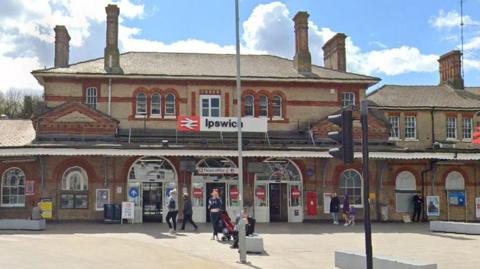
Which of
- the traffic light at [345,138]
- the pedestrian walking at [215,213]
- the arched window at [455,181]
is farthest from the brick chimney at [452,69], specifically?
the traffic light at [345,138]

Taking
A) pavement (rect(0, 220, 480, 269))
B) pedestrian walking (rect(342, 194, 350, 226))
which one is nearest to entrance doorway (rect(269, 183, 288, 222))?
pedestrian walking (rect(342, 194, 350, 226))

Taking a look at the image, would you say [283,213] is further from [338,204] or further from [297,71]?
[297,71]

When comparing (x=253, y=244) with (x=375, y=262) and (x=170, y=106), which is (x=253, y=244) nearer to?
(x=375, y=262)

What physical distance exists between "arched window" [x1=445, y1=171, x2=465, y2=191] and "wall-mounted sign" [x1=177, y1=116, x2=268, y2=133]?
9934mm

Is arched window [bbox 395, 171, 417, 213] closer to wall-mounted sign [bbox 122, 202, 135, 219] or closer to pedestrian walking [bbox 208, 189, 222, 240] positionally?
pedestrian walking [bbox 208, 189, 222, 240]

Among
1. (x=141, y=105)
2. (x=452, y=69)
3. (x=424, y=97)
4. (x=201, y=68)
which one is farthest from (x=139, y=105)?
(x=452, y=69)

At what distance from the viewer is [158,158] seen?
87.2ft

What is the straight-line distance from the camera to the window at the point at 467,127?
33125 mm

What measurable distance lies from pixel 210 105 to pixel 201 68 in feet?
7.12

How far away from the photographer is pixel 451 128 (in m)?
32.9

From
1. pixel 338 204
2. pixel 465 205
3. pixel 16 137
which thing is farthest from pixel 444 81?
pixel 16 137

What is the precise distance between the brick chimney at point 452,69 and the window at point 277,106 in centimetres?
1356

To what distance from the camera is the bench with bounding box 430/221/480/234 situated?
2161 centimetres

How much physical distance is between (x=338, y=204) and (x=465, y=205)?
7655mm
